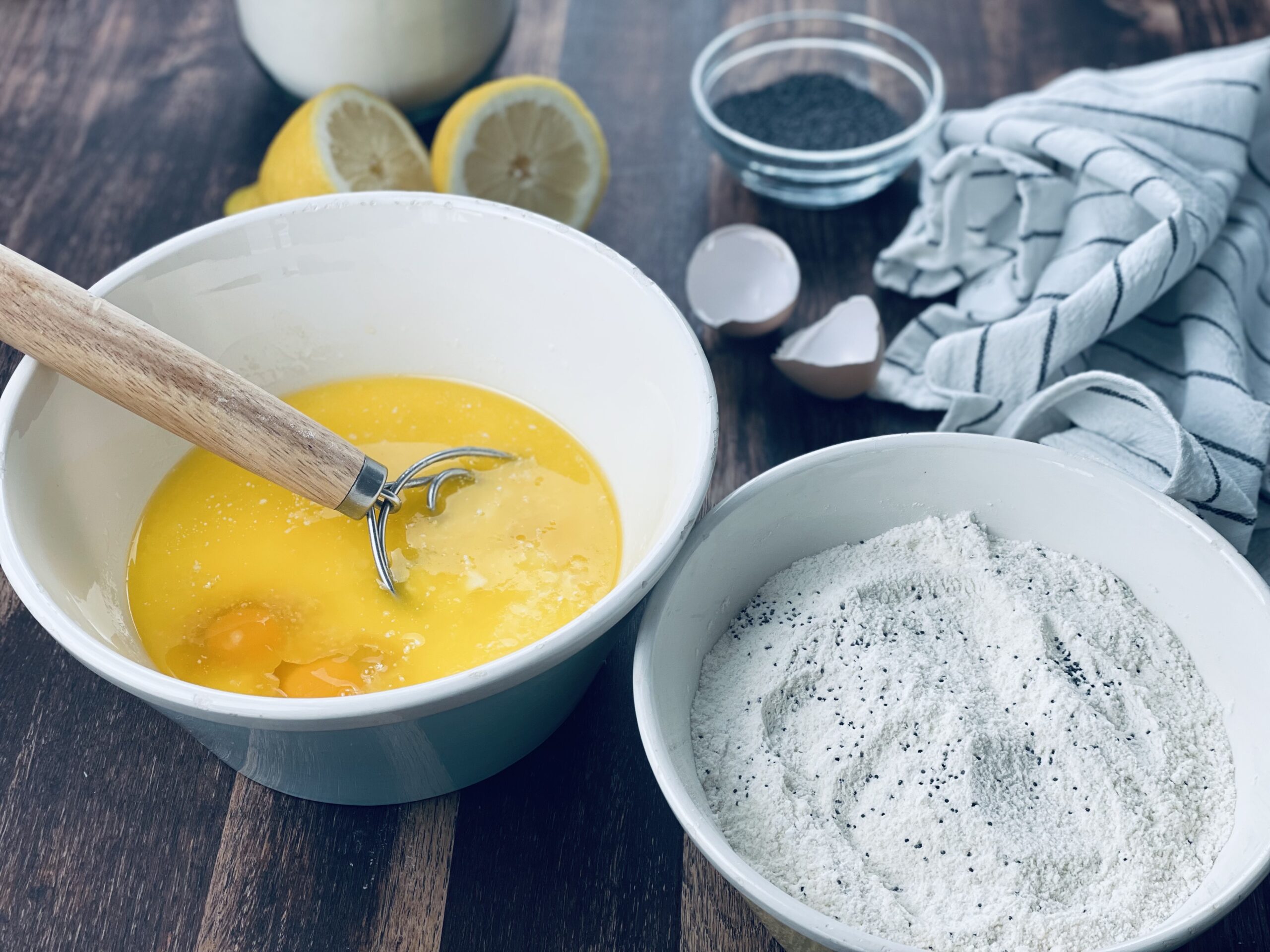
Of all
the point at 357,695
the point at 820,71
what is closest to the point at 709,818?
the point at 357,695

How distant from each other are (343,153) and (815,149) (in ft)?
1.93

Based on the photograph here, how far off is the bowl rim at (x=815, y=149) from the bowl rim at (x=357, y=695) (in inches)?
23.0

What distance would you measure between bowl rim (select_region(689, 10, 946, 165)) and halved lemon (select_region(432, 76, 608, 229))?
0.17 meters

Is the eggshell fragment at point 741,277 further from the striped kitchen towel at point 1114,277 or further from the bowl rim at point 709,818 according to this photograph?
the bowl rim at point 709,818

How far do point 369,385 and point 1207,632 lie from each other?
2.66 feet

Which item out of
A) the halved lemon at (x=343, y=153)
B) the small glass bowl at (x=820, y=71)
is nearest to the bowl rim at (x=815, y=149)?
the small glass bowl at (x=820, y=71)

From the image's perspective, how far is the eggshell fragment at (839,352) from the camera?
127 centimetres

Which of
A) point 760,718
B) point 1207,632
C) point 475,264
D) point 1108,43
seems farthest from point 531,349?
point 1108,43

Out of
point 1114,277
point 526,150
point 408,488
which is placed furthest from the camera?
point 526,150

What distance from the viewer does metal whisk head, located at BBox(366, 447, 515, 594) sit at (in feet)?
3.35

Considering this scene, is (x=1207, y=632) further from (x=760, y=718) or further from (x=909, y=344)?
(x=909, y=344)

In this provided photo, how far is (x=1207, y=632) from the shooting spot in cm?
97

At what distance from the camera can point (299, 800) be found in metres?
1.01

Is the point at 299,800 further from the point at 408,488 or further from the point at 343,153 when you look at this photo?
the point at 343,153
